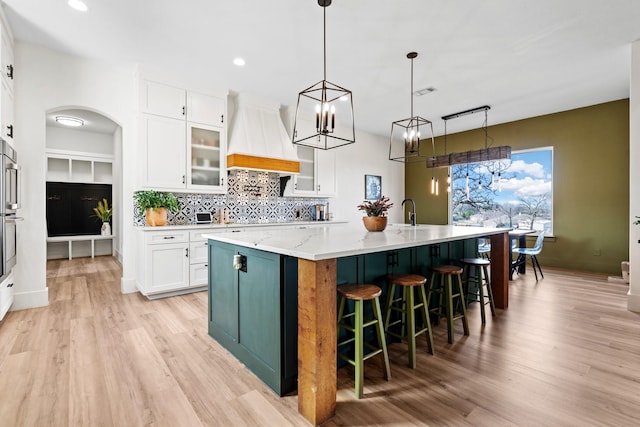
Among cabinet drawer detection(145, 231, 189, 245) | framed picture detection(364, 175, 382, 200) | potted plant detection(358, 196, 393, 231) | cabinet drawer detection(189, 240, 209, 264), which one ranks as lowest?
cabinet drawer detection(189, 240, 209, 264)

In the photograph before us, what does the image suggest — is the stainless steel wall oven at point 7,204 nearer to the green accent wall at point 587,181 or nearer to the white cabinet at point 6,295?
the white cabinet at point 6,295

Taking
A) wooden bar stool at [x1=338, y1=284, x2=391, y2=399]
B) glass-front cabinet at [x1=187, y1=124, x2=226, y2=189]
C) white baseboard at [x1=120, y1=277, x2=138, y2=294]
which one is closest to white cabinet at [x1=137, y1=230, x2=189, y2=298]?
white baseboard at [x1=120, y1=277, x2=138, y2=294]

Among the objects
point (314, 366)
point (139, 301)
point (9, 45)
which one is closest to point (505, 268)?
point (314, 366)

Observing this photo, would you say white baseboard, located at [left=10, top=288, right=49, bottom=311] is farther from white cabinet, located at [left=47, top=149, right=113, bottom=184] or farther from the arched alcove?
white cabinet, located at [left=47, top=149, right=113, bottom=184]

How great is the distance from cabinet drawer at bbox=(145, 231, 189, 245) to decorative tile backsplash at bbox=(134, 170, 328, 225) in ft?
1.67

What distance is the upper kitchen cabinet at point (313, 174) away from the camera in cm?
554

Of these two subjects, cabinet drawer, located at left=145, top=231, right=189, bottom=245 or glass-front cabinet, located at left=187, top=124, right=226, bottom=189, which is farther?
glass-front cabinet, located at left=187, top=124, right=226, bottom=189

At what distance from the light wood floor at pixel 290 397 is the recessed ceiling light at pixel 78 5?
2887 mm

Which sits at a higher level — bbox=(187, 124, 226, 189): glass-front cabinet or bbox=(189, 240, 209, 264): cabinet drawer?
bbox=(187, 124, 226, 189): glass-front cabinet

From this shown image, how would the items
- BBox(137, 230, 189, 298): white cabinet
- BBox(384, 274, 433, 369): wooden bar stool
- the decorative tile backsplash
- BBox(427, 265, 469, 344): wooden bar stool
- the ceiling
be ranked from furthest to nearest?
1. the decorative tile backsplash
2. BBox(137, 230, 189, 298): white cabinet
3. the ceiling
4. BBox(427, 265, 469, 344): wooden bar stool
5. BBox(384, 274, 433, 369): wooden bar stool

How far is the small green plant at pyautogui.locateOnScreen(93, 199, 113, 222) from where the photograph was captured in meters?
6.96

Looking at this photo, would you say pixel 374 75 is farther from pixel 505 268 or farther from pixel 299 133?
pixel 505 268

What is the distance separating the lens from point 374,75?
4.11 meters

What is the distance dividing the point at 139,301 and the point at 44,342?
3.86 ft
